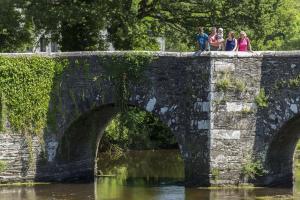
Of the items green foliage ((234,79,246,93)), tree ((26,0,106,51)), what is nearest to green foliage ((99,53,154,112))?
green foliage ((234,79,246,93))

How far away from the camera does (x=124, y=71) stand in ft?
83.2

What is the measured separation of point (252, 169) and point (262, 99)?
6.66 feet

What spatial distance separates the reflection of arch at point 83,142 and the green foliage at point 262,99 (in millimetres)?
4587

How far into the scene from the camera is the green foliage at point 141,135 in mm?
34500

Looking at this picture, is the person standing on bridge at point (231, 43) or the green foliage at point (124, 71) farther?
the green foliage at point (124, 71)

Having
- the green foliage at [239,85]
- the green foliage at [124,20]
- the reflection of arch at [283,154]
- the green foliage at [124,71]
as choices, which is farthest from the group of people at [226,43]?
the green foliage at [124,20]

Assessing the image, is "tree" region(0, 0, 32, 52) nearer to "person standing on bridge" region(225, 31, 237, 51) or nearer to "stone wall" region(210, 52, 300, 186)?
"person standing on bridge" region(225, 31, 237, 51)

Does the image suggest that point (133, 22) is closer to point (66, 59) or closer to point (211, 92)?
point (66, 59)

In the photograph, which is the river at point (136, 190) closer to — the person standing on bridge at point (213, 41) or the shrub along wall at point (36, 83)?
the shrub along wall at point (36, 83)

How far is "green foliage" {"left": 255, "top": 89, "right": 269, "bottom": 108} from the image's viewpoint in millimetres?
24297

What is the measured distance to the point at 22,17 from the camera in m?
33.5

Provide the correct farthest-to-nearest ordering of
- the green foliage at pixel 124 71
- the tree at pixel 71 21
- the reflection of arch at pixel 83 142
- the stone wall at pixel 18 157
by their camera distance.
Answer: the tree at pixel 71 21 → the reflection of arch at pixel 83 142 → the stone wall at pixel 18 157 → the green foliage at pixel 124 71

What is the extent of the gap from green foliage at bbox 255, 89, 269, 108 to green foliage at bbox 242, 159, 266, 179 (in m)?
1.63

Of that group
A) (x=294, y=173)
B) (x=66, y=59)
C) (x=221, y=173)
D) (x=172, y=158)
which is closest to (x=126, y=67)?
(x=66, y=59)
